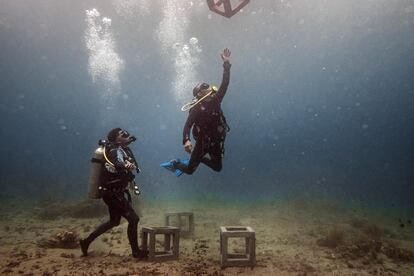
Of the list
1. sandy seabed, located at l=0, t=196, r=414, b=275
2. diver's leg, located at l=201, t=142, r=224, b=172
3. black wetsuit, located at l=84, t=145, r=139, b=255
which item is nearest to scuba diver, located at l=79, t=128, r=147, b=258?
black wetsuit, located at l=84, t=145, r=139, b=255

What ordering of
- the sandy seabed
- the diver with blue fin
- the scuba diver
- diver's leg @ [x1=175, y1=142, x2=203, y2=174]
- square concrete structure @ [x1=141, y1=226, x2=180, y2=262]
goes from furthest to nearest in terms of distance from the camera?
diver's leg @ [x1=175, y1=142, x2=203, y2=174]
the diver with blue fin
square concrete structure @ [x1=141, y1=226, x2=180, y2=262]
the scuba diver
the sandy seabed

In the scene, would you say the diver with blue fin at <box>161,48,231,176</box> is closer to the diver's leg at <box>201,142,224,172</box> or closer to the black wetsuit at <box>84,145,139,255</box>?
the diver's leg at <box>201,142,224,172</box>

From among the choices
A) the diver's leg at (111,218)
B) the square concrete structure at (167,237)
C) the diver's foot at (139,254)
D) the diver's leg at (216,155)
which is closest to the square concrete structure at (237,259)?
the square concrete structure at (167,237)

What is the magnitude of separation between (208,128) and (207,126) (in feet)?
0.16

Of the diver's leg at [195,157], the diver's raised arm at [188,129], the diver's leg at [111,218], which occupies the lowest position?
the diver's leg at [111,218]

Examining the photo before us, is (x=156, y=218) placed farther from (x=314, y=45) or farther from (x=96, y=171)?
(x=314, y=45)

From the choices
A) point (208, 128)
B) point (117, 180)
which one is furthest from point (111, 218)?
point (208, 128)

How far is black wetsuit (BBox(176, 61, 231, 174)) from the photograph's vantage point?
5.61 meters

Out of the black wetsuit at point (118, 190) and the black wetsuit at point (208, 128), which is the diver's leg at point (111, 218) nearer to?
the black wetsuit at point (118, 190)

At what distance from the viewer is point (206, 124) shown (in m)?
5.70

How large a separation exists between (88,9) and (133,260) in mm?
38074

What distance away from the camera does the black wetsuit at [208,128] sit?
5605mm

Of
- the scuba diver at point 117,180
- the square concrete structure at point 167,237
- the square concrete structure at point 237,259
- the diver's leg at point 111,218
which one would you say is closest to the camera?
the square concrete structure at point 237,259

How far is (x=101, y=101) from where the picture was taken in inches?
4845
